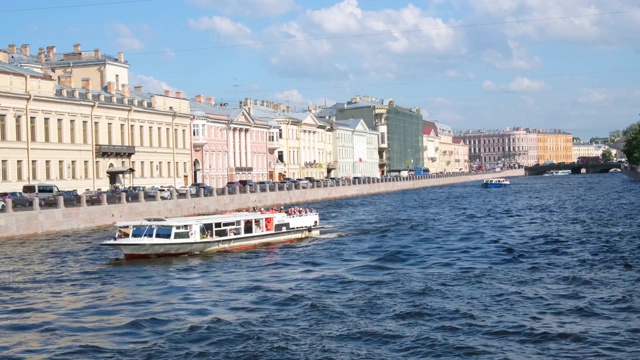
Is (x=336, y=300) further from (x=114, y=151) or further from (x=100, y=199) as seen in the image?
(x=114, y=151)

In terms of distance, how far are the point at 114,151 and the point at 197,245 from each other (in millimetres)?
27107

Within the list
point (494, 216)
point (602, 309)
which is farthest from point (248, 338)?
point (494, 216)

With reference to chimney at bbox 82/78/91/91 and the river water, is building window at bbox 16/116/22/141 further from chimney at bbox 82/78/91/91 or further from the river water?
the river water

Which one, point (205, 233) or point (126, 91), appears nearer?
point (205, 233)

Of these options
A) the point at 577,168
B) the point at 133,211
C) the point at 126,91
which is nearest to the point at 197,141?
the point at 126,91

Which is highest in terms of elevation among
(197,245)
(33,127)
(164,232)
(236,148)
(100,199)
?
(33,127)

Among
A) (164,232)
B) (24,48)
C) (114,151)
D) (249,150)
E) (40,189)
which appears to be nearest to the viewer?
(164,232)

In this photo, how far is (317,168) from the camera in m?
93.1

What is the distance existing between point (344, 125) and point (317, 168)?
48.2 feet

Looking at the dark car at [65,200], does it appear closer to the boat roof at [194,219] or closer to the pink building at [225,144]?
the boat roof at [194,219]

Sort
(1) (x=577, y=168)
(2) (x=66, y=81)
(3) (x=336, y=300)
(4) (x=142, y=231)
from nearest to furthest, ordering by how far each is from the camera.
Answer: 1. (3) (x=336, y=300)
2. (4) (x=142, y=231)
3. (2) (x=66, y=81)
4. (1) (x=577, y=168)

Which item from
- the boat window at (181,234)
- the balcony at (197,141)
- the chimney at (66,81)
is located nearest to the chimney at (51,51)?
the balcony at (197,141)

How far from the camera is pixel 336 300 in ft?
61.9

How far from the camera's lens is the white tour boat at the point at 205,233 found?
2650 centimetres
